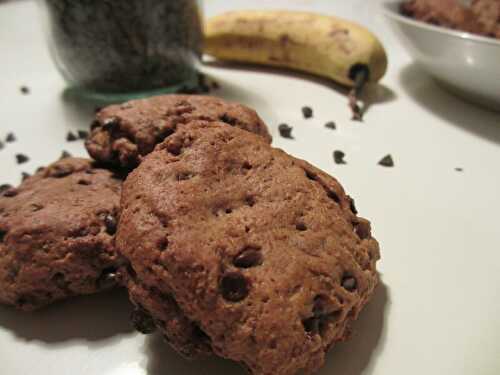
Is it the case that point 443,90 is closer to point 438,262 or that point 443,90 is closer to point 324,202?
point 438,262

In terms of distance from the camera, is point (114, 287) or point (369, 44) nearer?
point (114, 287)

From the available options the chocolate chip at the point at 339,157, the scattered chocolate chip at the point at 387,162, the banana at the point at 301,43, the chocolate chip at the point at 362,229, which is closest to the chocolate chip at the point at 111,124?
the chocolate chip at the point at 362,229

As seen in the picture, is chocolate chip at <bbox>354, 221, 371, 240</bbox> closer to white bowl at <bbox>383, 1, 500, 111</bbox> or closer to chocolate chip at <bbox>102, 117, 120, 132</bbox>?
chocolate chip at <bbox>102, 117, 120, 132</bbox>

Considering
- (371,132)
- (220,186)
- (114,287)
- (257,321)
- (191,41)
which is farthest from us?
(191,41)

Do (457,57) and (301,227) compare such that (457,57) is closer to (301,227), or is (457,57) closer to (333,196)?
(333,196)

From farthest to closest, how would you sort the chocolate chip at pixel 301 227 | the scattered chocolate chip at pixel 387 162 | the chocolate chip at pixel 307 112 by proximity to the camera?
1. the chocolate chip at pixel 307 112
2. the scattered chocolate chip at pixel 387 162
3. the chocolate chip at pixel 301 227

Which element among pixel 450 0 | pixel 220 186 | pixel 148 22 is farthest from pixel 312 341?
pixel 450 0

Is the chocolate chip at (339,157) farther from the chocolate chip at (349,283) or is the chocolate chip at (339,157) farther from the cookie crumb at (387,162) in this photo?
the chocolate chip at (349,283)

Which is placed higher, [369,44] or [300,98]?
[369,44]
